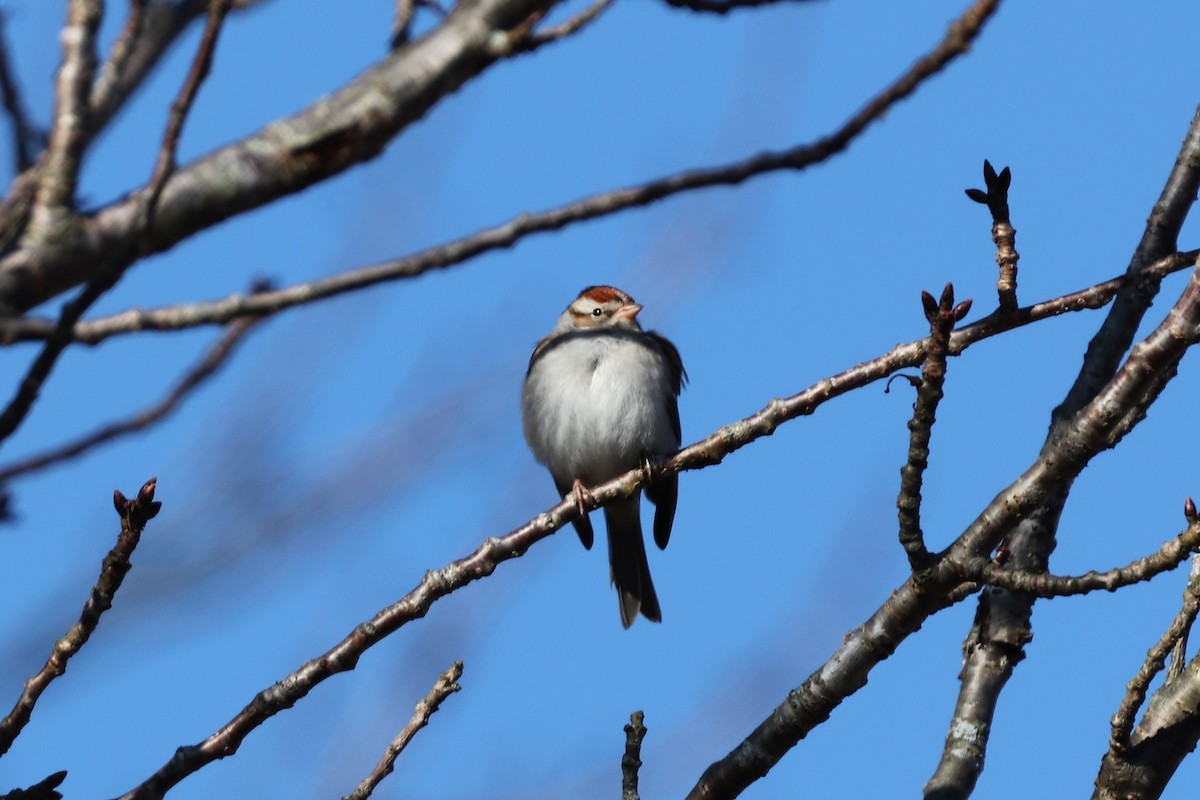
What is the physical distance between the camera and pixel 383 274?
234 cm

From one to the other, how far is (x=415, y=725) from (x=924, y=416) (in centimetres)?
123

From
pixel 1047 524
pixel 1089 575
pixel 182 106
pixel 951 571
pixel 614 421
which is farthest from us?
pixel 614 421

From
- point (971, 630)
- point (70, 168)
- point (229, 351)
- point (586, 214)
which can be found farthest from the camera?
point (971, 630)

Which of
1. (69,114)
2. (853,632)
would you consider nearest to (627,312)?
(853,632)

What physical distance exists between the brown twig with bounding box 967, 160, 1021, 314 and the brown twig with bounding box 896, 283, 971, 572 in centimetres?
17

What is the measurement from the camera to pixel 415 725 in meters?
3.16

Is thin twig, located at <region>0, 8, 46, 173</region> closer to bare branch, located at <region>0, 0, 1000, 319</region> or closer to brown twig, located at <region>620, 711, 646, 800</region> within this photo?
bare branch, located at <region>0, 0, 1000, 319</region>

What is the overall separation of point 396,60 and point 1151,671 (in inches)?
75.3

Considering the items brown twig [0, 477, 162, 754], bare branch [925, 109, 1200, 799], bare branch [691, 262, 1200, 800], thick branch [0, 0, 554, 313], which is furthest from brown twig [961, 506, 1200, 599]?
brown twig [0, 477, 162, 754]

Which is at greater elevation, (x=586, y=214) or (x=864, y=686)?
(x=586, y=214)

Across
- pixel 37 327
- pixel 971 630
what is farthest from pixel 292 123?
pixel 971 630

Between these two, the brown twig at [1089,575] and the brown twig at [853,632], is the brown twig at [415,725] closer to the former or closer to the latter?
the brown twig at [853,632]

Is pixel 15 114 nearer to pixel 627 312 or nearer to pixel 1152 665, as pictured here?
pixel 1152 665

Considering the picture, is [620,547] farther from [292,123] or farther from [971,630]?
[292,123]
